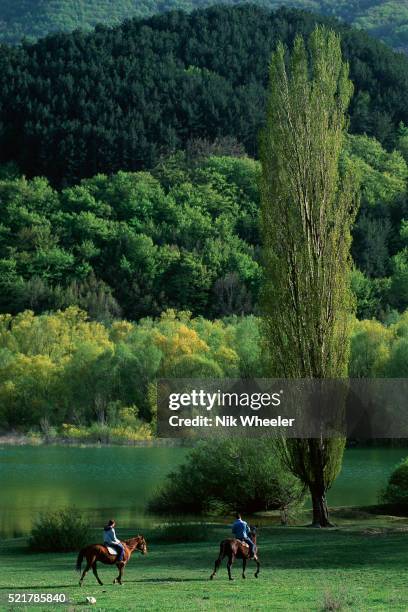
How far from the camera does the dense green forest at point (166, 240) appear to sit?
117125 mm

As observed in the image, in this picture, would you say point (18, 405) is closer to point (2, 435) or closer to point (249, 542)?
point (2, 435)

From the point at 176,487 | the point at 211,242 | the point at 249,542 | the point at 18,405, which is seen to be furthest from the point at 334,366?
the point at 211,242

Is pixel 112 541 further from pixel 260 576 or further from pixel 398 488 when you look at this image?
pixel 398 488

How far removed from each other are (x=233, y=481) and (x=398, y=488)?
4160 millimetres

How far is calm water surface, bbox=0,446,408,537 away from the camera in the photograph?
31203 millimetres

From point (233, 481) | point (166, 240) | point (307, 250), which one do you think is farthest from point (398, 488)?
point (166, 240)

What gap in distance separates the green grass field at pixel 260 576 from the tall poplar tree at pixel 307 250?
182cm

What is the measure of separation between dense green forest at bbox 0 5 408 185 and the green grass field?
134356 mm

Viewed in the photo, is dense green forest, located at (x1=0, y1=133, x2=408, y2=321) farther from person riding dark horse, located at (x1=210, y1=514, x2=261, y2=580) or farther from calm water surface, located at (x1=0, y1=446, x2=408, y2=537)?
person riding dark horse, located at (x1=210, y1=514, x2=261, y2=580)

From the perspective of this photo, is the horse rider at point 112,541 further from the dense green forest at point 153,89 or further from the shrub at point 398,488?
the dense green forest at point 153,89

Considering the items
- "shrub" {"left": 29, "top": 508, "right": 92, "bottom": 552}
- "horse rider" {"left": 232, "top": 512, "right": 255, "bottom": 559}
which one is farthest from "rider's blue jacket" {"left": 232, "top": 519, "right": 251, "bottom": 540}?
"shrub" {"left": 29, "top": 508, "right": 92, "bottom": 552}

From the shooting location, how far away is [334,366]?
25406 mm

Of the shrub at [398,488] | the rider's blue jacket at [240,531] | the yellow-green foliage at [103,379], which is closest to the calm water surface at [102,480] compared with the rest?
the shrub at [398,488]

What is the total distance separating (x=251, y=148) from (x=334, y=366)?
462 feet
